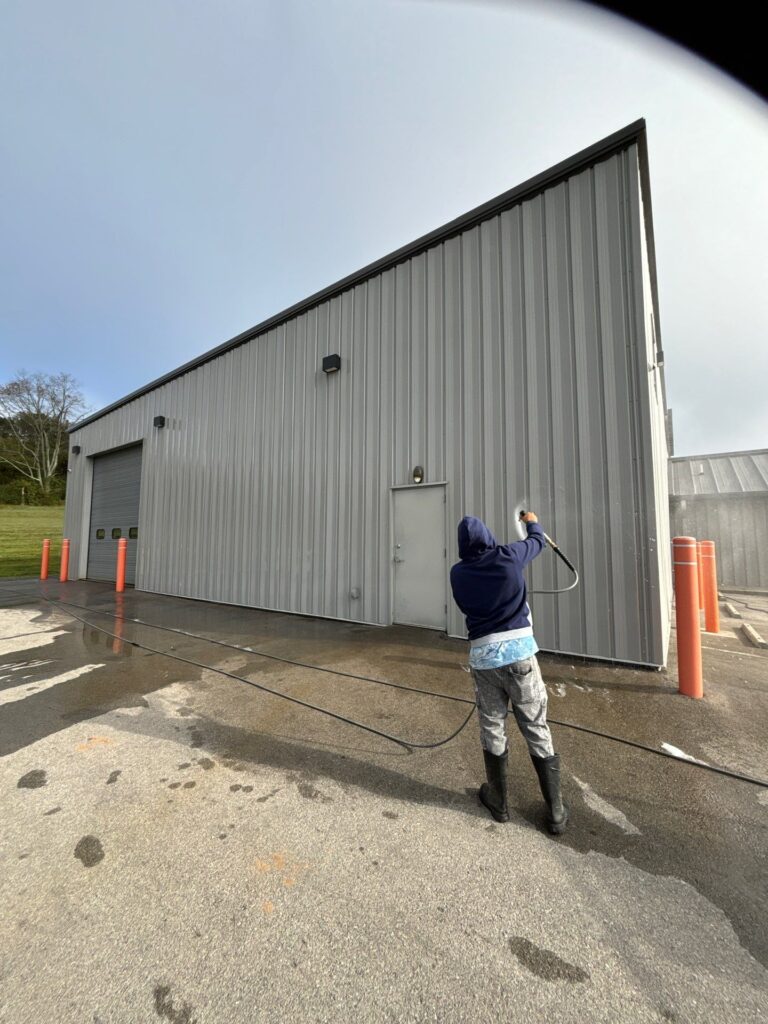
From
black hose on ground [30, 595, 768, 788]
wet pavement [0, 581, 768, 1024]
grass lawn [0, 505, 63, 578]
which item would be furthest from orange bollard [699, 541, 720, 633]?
grass lawn [0, 505, 63, 578]

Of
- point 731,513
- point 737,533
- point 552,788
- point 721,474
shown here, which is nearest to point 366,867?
point 552,788

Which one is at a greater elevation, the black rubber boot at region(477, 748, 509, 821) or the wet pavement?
the black rubber boot at region(477, 748, 509, 821)

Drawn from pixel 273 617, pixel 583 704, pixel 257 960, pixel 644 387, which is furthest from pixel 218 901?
pixel 273 617

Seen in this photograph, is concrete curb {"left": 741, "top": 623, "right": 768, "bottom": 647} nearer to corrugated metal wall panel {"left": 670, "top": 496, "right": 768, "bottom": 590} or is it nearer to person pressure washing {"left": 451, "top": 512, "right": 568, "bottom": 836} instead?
person pressure washing {"left": 451, "top": 512, "right": 568, "bottom": 836}

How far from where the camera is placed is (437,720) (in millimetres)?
3236

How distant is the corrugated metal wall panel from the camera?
12203 millimetres

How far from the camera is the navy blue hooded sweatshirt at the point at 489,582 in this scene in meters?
2.16

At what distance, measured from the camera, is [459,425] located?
583cm

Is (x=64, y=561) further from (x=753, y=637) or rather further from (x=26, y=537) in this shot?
(x=753, y=637)

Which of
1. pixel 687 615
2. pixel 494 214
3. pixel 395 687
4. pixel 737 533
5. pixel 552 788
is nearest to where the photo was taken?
pixel 552 788

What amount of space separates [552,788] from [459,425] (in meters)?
4.63

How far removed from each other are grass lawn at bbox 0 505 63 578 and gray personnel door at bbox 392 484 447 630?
16006mm

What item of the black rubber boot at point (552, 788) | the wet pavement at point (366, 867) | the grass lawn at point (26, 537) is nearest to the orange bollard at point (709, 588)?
the wet pavement at point (366, 867)

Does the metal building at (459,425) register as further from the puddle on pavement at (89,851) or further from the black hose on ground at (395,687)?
the puddle on pavement at (89,851)
